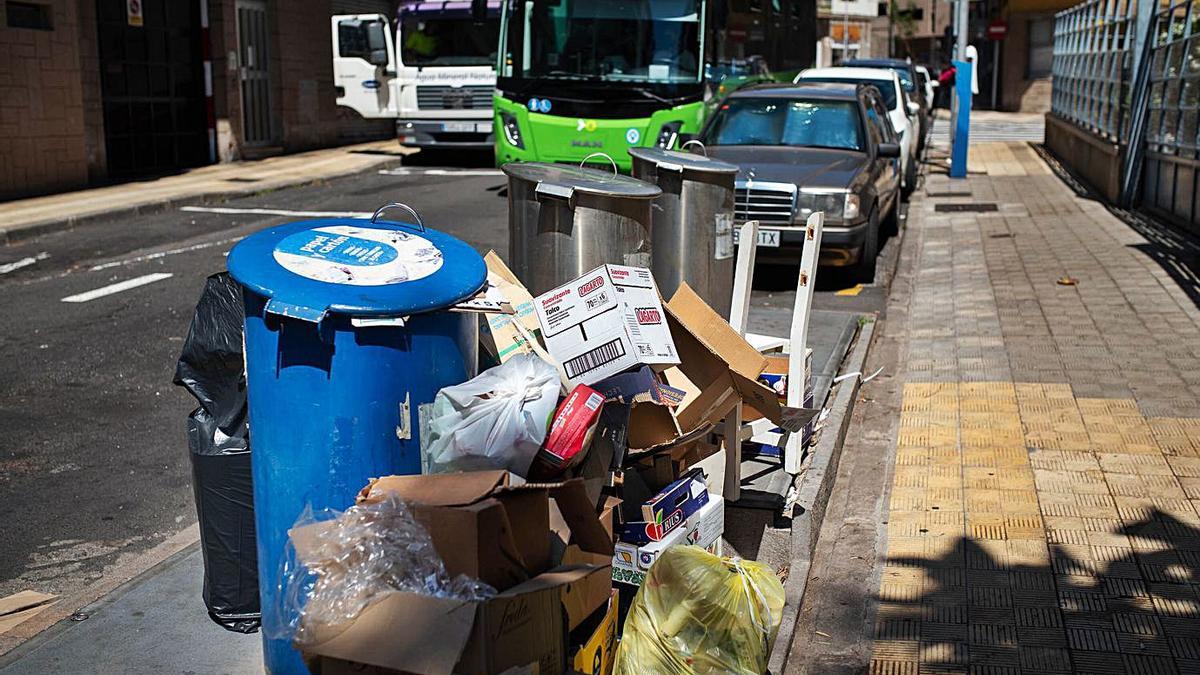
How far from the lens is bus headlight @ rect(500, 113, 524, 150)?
47.7 ft

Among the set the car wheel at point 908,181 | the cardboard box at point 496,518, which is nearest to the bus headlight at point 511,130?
the car wheel at point 908,181

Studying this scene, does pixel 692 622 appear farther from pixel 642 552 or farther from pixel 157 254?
pixel 157 254

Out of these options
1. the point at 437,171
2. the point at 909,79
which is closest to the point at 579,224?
the point at 437,171

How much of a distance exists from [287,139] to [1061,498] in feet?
66.4

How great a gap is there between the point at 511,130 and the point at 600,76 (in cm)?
126

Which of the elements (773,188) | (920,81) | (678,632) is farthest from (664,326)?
(920,81)

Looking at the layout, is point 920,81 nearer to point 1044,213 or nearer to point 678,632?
point 1044,213

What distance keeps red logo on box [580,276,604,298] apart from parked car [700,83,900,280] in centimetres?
577

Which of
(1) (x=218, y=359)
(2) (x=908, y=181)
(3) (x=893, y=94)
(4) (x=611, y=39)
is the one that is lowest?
(2) (x=908, y=181)

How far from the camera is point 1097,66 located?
20672mm

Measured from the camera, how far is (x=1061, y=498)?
553cm

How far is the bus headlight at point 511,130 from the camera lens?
1454cm

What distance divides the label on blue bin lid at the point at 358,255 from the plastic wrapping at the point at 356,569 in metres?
0.63

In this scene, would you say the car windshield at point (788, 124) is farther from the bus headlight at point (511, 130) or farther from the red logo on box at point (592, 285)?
the red logo on box at point (592, 285)
